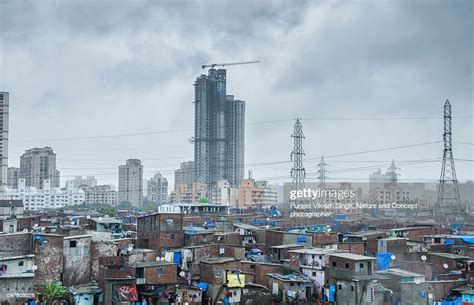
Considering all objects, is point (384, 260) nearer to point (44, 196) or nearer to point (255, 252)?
point (255, 252)

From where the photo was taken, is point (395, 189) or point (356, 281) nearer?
point (356, 281)

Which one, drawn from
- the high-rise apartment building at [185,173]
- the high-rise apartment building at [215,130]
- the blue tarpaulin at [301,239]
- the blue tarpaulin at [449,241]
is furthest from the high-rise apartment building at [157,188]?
the blue tarpaulin at [449,241]

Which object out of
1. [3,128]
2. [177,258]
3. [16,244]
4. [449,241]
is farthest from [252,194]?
[16,244]

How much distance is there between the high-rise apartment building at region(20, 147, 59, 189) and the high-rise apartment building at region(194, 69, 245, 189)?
26.8 meters

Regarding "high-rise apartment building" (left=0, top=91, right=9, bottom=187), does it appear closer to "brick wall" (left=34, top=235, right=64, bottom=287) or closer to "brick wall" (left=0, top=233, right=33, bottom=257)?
"brick wall" (left=0, top=233, right=33, bottom=257)

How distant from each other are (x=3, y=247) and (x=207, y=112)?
8121 centimetres

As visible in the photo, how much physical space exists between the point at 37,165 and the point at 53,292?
8754 centimetres

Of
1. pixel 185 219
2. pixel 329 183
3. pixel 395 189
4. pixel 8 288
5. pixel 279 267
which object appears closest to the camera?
pixel 8 288

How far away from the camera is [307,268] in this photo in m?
20.3

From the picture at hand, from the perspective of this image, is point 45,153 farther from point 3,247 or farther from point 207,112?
point 3,247

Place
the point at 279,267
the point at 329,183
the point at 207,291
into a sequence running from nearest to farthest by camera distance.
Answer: the point at 207,291 < the point at 279,267 < the point at 329,183

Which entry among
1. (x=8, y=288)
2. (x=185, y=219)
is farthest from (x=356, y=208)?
(x=8, y=288)

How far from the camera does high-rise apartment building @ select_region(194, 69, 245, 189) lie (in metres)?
99.4
